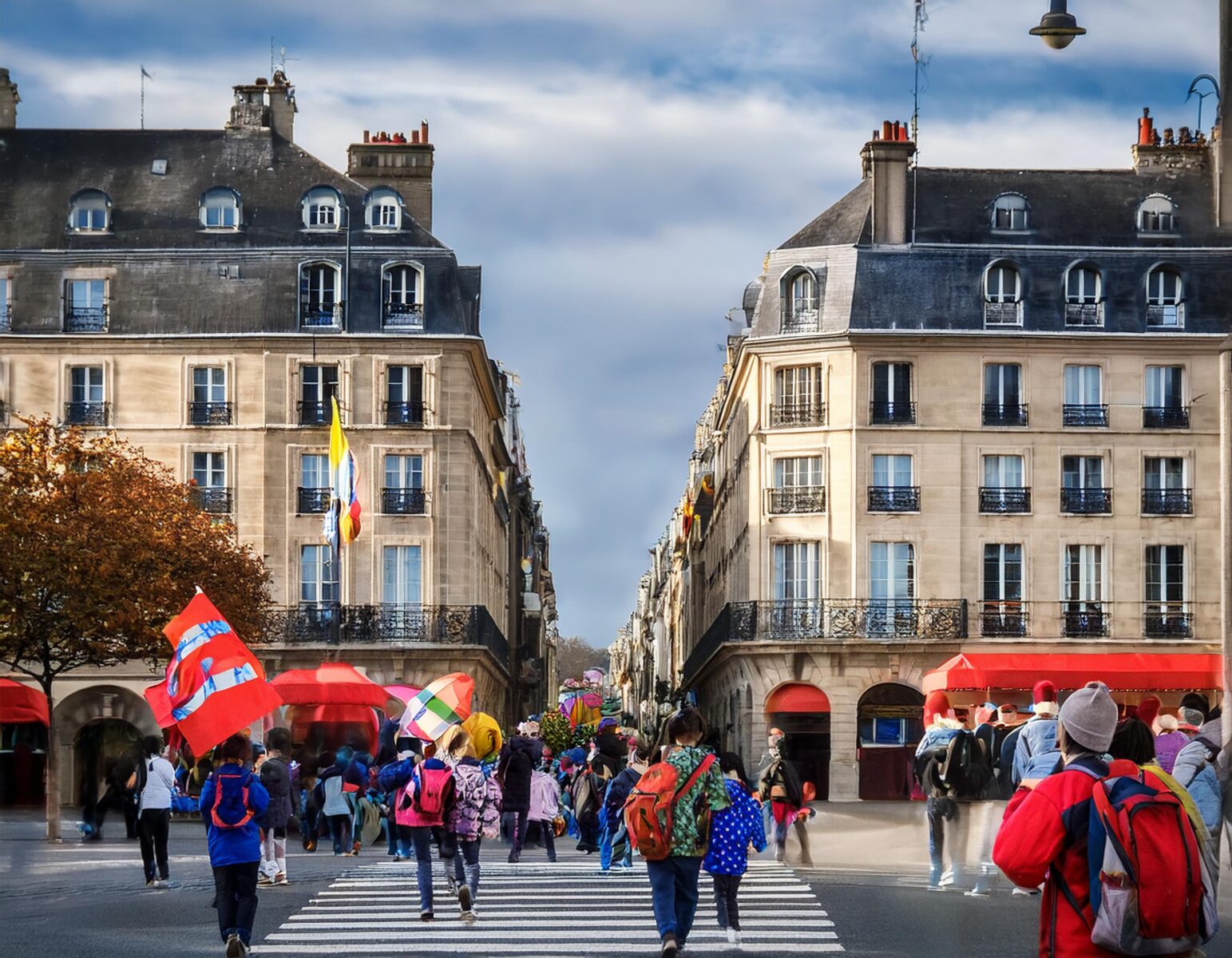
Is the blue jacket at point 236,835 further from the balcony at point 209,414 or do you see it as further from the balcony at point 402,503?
the balcony at point 209,414

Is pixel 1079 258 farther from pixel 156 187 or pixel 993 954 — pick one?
pixel 993 954

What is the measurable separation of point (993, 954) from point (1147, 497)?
129 ft

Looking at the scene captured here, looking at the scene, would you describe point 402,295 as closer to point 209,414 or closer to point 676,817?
point 209,414

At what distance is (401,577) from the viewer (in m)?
53.7

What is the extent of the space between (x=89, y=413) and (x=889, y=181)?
20477 mm

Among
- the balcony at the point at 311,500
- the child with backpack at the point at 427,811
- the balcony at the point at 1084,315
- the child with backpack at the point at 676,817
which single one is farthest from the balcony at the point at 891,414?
the child with backpack at the point at 676,817

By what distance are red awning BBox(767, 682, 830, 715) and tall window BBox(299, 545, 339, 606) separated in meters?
10.9

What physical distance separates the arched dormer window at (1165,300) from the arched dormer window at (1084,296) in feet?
3.87

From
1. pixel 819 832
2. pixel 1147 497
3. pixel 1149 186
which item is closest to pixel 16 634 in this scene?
pixel 819 832

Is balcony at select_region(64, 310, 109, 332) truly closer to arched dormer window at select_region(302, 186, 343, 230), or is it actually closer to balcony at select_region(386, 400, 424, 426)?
arched dormer window at select_region(302, 186, 343, 230)


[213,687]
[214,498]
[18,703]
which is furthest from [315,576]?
[213,687]

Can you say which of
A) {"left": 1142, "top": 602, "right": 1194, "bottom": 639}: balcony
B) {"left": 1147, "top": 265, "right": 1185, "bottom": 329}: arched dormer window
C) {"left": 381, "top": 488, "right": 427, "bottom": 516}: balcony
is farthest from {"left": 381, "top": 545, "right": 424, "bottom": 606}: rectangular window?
{"left": 1147, "top": 265, "right": 1185, "bottom": 329}: arched dormer window

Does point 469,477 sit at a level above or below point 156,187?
below

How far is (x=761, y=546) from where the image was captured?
54.5 m
